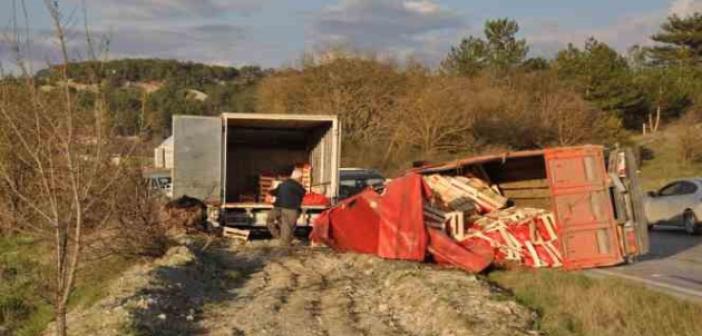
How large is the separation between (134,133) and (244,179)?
53.0ft

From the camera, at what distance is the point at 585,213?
16.6m

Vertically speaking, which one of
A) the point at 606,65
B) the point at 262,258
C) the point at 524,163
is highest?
the point at 606,65

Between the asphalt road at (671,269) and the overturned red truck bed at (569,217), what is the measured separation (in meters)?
0.45

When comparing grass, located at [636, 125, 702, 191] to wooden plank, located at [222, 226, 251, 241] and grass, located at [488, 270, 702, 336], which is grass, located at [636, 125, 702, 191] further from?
grass, located at [488, 270, 702, 336]

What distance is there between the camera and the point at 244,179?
86.3ft

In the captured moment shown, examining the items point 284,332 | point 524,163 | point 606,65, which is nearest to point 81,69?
point 284,332

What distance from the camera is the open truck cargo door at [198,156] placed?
70.8 ft

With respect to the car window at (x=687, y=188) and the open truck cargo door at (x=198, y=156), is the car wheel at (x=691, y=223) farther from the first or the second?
the open truck cargo door at (x=198, y=156)

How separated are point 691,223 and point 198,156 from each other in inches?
477

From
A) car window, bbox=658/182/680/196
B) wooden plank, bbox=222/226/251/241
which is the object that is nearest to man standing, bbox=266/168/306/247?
wooden plank, bbox=222/226/251/241

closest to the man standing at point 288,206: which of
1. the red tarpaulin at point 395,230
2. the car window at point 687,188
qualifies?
the red tarpaulin at point 395,230

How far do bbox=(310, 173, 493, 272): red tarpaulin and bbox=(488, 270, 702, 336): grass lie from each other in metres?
Answer: 2.25

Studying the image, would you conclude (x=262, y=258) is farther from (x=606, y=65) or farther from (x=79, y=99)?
(x=606, y=65)

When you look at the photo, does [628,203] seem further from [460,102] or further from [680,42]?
[680,42]
